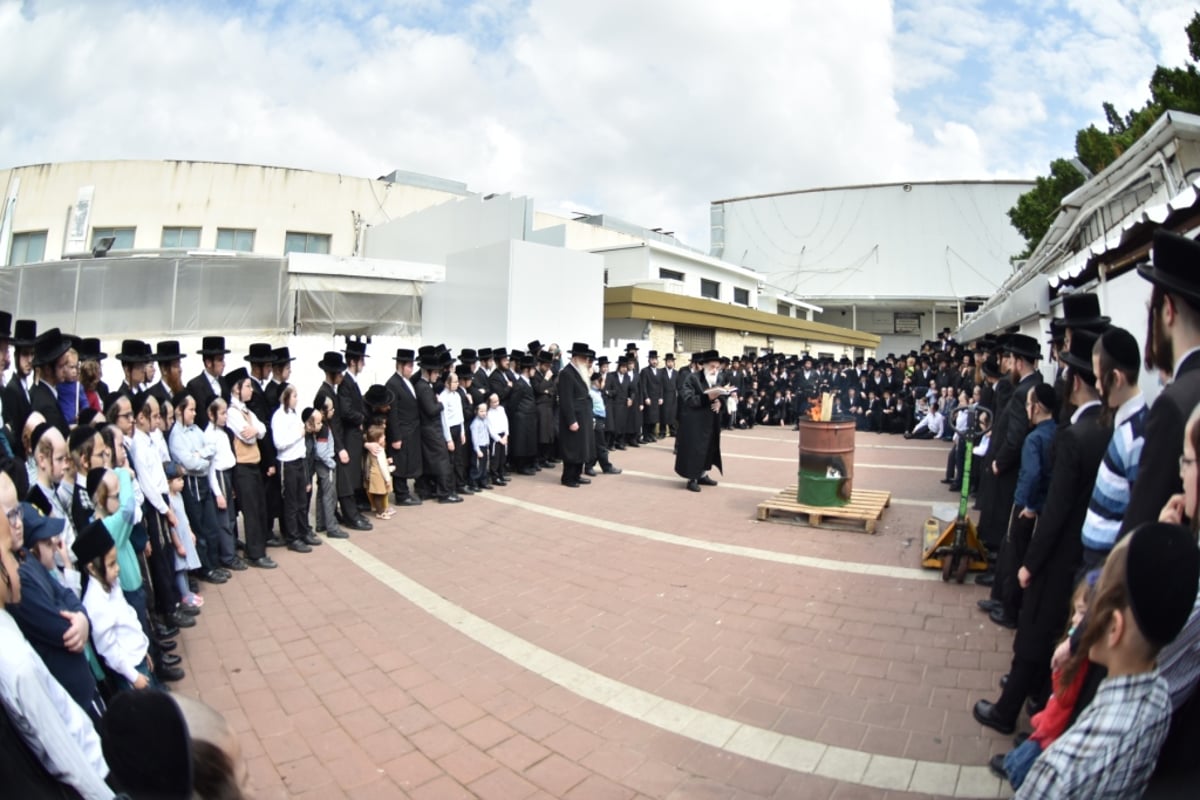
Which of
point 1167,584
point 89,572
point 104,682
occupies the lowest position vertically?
point 104,682

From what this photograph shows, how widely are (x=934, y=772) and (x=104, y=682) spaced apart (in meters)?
4.14

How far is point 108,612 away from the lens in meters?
3.16

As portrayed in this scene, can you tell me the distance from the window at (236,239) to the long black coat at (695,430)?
988 inches

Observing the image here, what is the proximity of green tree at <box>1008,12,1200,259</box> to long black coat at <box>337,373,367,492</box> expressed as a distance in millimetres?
13477

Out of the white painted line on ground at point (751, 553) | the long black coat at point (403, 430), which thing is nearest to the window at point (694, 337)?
the long black coat at point (403, 430)

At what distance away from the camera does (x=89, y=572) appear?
3236 mm

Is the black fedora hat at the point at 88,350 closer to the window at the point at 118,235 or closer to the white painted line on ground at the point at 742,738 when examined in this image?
the white painted line on ground at the point at 742,738

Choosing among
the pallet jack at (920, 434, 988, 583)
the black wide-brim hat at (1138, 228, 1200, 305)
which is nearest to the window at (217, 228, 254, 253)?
the pallet jack at (920, 434, 988, 583)

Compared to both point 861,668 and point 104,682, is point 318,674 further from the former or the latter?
point 861,668

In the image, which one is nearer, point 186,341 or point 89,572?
point 89,572

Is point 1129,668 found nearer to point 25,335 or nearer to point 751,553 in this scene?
point 751,553

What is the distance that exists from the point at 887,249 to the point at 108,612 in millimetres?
54508

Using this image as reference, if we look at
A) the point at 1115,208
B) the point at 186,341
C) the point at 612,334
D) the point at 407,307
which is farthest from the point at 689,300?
the point at 186,341

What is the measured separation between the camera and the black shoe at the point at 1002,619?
15.3 feet
